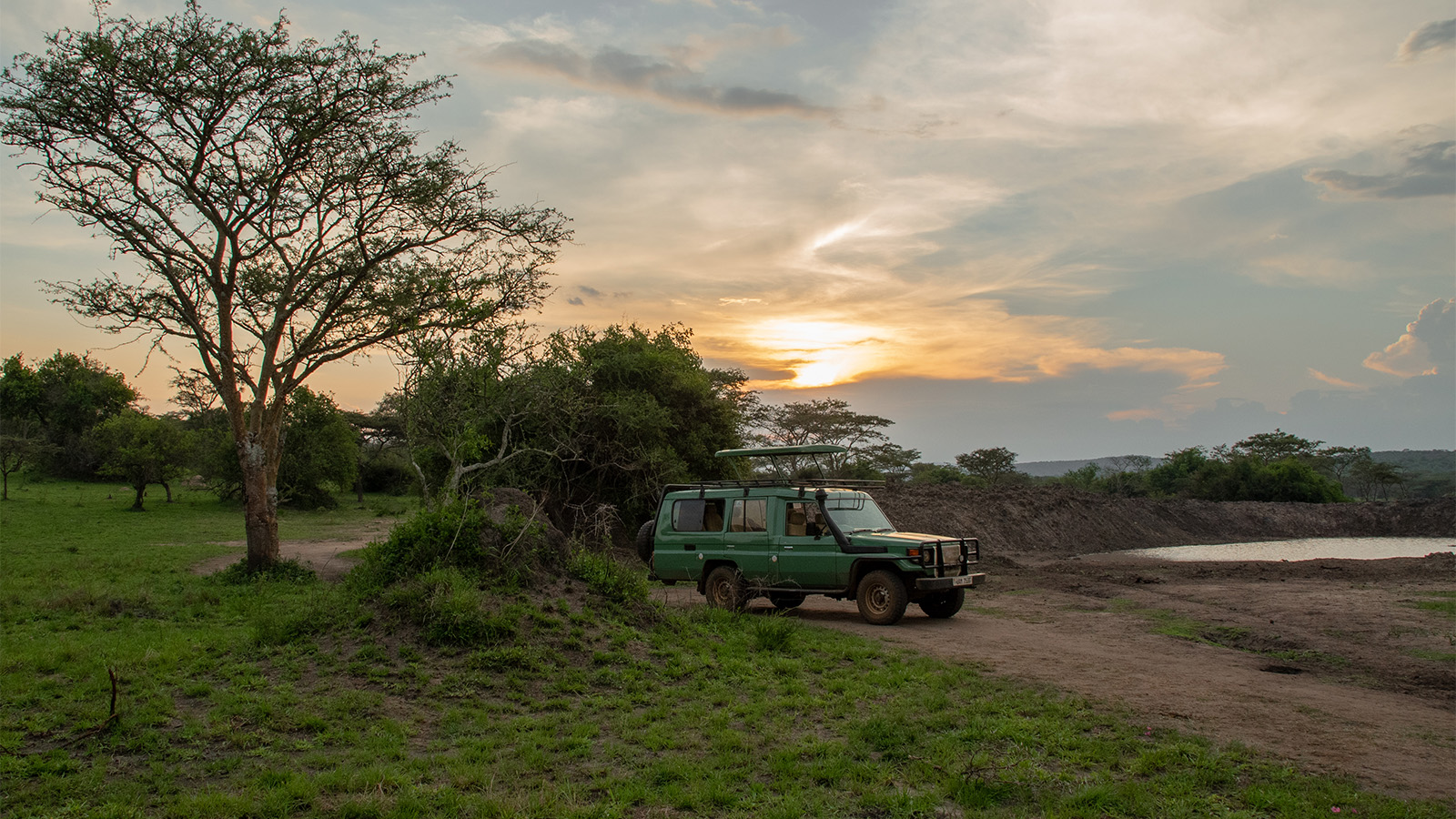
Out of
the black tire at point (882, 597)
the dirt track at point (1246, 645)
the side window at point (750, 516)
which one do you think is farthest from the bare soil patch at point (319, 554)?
the black tire at point (882, 597)

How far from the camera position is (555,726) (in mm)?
7000

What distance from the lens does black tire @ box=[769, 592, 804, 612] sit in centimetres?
1315

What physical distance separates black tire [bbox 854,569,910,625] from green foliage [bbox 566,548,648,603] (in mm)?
3356

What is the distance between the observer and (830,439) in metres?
52.4

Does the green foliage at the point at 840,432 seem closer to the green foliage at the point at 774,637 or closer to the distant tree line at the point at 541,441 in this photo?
the distant tree line at the point at 541,441

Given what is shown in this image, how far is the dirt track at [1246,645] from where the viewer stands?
655 centimetres

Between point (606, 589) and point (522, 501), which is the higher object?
point (522, 501)

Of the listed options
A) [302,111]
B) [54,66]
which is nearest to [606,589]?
[302,111]

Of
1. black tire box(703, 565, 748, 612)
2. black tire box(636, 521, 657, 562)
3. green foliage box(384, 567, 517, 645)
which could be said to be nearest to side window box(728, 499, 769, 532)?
black tire box(703, 565, 748, 612)

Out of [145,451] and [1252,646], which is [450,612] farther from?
[145,451]

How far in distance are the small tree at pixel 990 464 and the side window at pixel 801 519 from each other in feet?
172

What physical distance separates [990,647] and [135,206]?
17589mm

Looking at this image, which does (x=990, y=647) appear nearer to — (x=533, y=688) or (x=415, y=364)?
(x=533, y=688)

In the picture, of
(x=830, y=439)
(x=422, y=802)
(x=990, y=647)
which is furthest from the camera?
(x=830, y=439)
